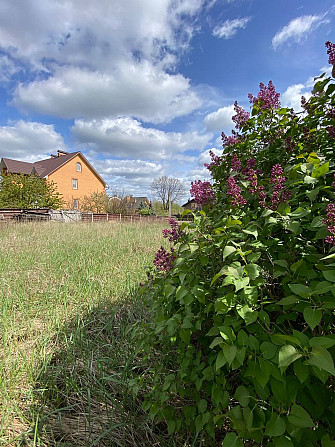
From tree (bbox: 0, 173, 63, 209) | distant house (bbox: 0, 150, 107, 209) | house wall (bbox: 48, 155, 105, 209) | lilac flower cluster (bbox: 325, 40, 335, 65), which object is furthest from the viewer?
house wall (bbox: 48, 155, 105, 209)

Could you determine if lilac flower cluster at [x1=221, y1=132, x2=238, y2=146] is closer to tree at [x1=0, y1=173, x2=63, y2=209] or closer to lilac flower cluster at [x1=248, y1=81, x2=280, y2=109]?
lilac flower cluster at [x1=248, y1=81, x2=280, y2=109]

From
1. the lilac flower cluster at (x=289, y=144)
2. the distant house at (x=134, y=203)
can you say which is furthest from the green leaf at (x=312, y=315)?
the distant house at (x=134, y=203)

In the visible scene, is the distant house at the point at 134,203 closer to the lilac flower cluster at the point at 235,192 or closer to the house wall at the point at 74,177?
the house wall at the point at 74,177

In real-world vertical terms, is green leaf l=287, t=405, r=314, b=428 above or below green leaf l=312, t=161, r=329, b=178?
below

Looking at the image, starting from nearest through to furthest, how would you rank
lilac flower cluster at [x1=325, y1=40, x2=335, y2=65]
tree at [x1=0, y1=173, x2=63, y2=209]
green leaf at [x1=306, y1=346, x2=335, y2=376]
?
green leaf at [x1=306, y1=346, x2=335, y2=376]
lilac flower cluster at [x1=325, y1=40, x2=335, y2=65]
tree at [x1=0, y1=173, x2=63, y2=209]

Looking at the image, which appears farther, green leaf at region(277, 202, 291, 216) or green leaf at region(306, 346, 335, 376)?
green leaf at region(277, 202, 291, 216)

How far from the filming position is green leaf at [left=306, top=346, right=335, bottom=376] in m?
0.50

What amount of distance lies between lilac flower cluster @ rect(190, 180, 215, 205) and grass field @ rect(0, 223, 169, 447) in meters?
1.21

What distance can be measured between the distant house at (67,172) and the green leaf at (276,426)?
29.1 m

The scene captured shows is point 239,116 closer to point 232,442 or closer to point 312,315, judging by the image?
point 312,315

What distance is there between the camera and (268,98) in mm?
1243

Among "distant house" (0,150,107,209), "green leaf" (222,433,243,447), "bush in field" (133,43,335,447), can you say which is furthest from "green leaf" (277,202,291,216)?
"distant house" (0,150,107,209)

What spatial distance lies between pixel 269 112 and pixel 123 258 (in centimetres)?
365

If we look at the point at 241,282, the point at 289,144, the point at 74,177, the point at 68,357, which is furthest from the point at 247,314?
the point at 74,177
